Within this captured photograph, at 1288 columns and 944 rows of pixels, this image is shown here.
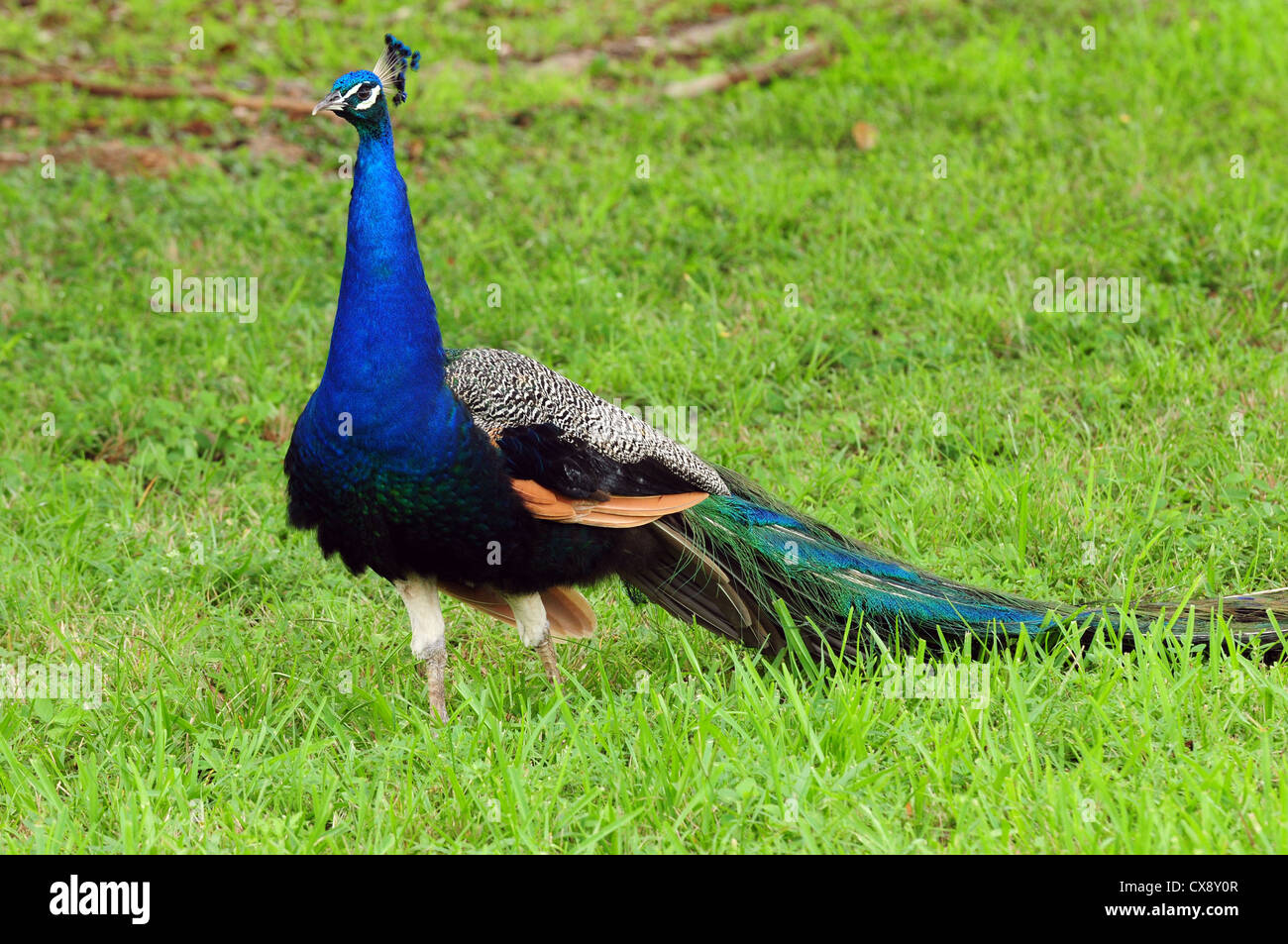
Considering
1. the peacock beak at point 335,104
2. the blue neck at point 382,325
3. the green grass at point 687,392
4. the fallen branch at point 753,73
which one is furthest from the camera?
the fallen branch at point 753,73

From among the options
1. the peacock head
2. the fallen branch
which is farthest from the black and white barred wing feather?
the fallen branch

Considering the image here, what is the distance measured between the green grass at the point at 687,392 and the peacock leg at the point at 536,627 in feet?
0.34

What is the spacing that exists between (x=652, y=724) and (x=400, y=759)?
2.23ft

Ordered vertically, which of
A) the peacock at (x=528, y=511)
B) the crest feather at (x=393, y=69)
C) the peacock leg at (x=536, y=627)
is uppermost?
the crest feather at (x=393, y=69)

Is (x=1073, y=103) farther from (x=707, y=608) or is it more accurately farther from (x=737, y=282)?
(x=707, y=608)

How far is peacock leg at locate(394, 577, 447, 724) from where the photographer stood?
394 centimetres

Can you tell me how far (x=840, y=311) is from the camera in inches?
255

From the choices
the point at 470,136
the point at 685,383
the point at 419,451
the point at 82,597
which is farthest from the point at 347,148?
the point at 419,451

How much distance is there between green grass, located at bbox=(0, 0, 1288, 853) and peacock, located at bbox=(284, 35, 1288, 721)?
0.72 ft

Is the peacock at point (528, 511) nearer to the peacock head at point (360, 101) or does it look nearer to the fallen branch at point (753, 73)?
the peacock head at point (360, 101)

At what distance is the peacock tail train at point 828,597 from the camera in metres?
3.91

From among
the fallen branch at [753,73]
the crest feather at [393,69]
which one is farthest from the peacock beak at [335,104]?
the fallen branch at [753,73]

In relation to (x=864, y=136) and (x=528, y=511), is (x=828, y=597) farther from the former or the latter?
(x=864, y=136)

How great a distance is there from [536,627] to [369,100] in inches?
63.3
